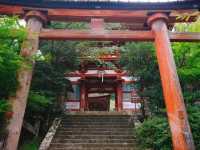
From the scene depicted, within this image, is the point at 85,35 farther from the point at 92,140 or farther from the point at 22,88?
the point at 92,140

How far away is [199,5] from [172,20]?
2.84 feet

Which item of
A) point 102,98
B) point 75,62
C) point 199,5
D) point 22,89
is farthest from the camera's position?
point 102,98

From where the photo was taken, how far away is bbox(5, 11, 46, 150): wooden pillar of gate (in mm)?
7602

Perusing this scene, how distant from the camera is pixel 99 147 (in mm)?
11359

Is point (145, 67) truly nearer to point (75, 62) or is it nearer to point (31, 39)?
point (75, 62)

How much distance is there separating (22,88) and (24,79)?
251mm

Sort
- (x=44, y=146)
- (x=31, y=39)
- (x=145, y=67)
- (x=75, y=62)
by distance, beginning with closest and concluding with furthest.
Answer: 1. (x=31, y=39)
2. (x=44, y=146)
3. (x=145, y=67)
4. (x=75, y=62)

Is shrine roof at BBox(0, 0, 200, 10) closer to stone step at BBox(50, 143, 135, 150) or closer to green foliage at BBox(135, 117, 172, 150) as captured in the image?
green foliage at BBox(135, 117, 172, 150)

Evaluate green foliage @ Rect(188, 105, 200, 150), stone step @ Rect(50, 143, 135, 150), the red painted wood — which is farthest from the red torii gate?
the red painted wood

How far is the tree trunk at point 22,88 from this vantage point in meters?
7.59

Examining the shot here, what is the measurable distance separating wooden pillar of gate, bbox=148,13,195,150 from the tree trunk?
334cm

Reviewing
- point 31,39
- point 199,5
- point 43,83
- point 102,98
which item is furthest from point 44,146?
point 102,98

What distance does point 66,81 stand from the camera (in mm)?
15180

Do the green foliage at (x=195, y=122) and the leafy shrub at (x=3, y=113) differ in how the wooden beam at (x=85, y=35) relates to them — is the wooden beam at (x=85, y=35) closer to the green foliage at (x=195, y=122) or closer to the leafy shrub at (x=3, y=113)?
the leafy shrub at (x=3, y=113)
